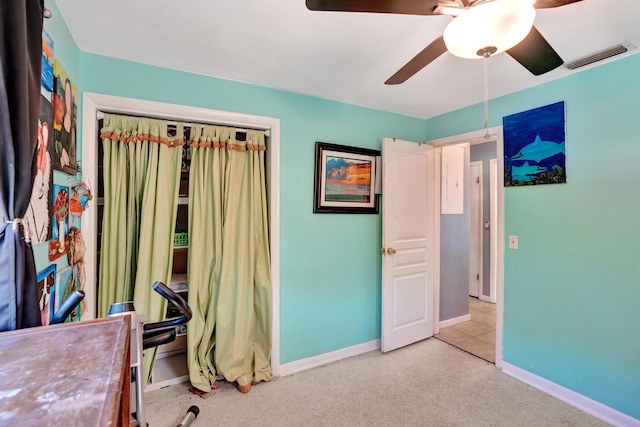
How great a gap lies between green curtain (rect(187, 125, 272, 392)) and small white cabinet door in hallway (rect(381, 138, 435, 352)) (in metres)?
1.15

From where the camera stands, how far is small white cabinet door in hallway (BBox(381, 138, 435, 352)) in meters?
2.71

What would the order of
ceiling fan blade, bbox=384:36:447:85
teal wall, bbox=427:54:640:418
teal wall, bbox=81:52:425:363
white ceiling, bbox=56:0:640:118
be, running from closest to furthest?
ceiling fan blade, bbox=384:36:447:85 → white ceiling, bbox=56:0:640:118 → teal wall, bbox=427:54:640:418 → teal wall, bbox=81:52:425:363

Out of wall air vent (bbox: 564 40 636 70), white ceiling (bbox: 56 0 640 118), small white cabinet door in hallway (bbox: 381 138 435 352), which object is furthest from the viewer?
small white cabinet door in hallway (bbox: 381 138 435 352)

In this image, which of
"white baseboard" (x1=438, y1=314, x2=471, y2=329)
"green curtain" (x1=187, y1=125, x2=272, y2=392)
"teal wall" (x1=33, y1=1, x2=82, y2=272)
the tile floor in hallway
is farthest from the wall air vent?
"teal wall" (x1=33, y1=1, x2=82, y2=272)

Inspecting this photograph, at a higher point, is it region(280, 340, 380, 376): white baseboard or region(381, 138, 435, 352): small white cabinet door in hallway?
region(381, 138, 435, 352): small white cabinet door in hallway

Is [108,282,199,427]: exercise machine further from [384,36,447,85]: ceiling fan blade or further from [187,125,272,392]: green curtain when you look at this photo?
[384,36,447,85]: ceiling fan blade

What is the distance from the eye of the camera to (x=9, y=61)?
2.61 ft

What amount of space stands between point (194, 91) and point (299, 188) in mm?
1056

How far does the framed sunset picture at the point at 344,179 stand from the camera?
8.21 ft

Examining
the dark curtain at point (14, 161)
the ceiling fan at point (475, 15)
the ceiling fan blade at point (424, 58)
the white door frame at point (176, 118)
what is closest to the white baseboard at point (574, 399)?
the white door frame at point (176, 118)

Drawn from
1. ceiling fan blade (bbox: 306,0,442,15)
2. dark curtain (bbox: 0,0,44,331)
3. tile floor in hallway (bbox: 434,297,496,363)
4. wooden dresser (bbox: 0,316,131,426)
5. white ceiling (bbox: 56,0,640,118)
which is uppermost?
white ceiling (bbox: 56,0,640,118)

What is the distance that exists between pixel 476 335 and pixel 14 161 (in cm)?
376

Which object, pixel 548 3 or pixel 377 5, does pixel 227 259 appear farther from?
pixel 548 3

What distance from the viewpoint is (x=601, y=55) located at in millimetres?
1781
